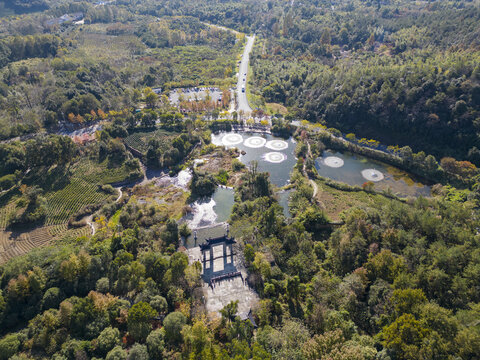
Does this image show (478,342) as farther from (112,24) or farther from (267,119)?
(112,24)

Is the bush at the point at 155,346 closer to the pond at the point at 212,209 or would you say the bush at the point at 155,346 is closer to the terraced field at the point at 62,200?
the pond at the point at 212,209

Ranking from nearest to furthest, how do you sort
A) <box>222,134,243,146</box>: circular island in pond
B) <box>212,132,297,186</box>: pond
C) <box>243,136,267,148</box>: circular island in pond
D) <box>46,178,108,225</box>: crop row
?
<box>46,178,108,225</box>: crop row, <box>212,132,297,186</box>: pond, <box>243,136,267,148</box>: circular island in pond, <box>222,134,243,146</box>: circular island in pond

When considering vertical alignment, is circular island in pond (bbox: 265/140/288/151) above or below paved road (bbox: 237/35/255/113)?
below

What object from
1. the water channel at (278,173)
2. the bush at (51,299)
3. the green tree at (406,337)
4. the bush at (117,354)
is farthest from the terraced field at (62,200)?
the green tree at (406,337)

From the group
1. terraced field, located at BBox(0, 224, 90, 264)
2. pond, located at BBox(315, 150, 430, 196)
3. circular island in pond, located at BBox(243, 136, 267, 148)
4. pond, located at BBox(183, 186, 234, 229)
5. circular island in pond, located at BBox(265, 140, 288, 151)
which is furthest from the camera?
circular island in pond, located at BBox(243, 136, 267, 148)

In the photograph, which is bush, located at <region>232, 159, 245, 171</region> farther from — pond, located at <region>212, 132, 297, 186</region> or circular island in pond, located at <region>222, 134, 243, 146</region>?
circular island in pond, located at <region>222, 134, 243, 146</region>

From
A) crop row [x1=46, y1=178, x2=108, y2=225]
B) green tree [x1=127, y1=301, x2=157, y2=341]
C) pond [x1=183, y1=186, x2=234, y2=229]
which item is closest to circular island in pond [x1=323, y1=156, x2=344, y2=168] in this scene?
pond [x1=183, y1=186, x2=234, y2=229]

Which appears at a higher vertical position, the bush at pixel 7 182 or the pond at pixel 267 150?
the bush at pixel 7 182

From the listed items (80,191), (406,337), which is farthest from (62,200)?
(406,337)
